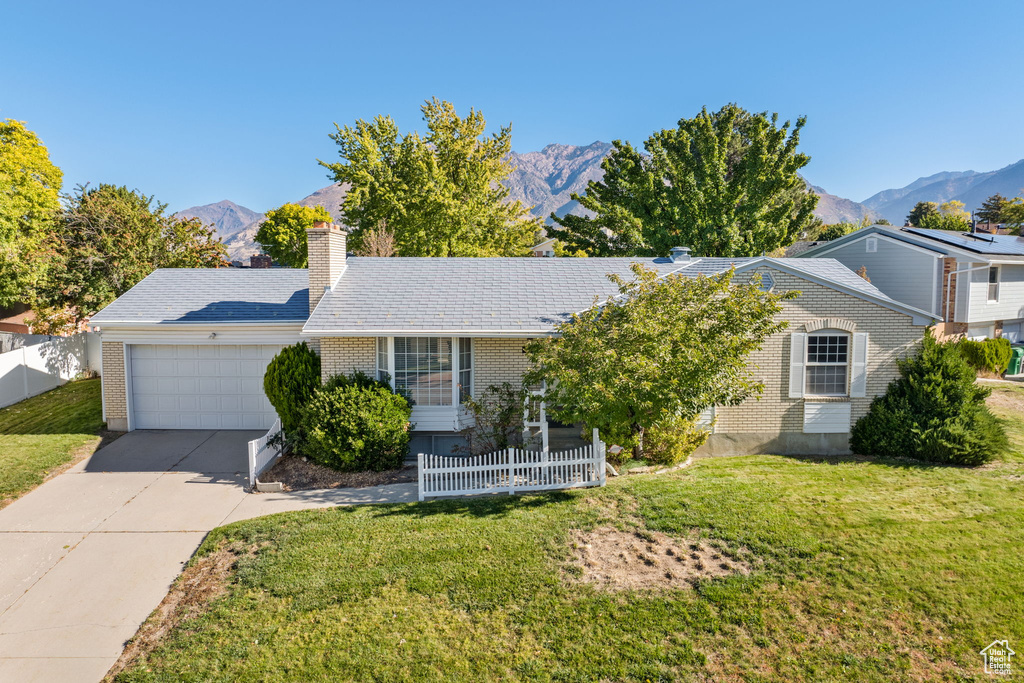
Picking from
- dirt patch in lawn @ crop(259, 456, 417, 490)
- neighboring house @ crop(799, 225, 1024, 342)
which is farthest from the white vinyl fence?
neighboring house @ crop(799, 225, 1024, 342)

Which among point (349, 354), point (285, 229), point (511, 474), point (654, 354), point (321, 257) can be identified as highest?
point (285, 229)

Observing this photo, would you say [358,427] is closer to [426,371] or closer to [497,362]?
[426,371]

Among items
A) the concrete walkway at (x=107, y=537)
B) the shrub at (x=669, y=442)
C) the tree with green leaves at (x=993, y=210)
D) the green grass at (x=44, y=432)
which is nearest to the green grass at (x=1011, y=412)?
the shrub at (x=669, y=442)

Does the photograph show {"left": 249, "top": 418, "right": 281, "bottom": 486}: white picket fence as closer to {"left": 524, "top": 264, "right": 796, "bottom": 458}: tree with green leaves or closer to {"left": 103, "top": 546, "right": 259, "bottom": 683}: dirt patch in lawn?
{"left": 103, "top": 546, "right": 259, "bottom": 683}: dirt patch in lawn

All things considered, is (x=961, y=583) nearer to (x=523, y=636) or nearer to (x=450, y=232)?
(x=523, y=636)

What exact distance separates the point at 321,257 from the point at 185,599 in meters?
9.03

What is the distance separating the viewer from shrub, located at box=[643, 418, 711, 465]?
12.9 metres

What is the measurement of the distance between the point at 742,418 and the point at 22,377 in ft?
75.9

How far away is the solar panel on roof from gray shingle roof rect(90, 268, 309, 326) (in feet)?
84.0

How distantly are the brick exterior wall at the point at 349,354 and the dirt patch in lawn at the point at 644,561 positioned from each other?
6854 mm

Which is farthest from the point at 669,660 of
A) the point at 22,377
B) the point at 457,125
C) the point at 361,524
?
the point at 457,125

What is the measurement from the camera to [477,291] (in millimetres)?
15430

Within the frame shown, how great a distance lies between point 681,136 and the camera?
96.8 ft

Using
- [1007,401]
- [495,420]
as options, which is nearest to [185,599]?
[495,420]
